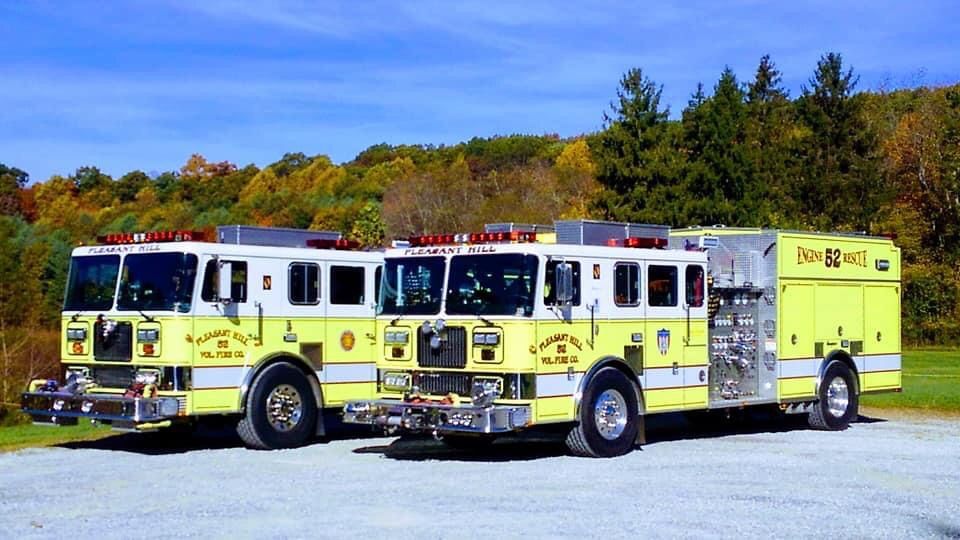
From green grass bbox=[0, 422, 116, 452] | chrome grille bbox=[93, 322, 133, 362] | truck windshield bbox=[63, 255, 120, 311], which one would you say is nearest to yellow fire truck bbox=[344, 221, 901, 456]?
chrome grille bbox=[93, 322, 133, 362]

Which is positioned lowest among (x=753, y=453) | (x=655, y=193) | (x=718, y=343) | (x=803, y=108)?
(x=753, y=453)

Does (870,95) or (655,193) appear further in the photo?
(870,95)

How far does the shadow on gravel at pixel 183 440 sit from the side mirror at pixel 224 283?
175 centimetres

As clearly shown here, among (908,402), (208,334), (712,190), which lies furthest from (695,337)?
(712,190)

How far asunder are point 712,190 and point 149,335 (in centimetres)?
3925

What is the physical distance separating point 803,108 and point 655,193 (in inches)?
517

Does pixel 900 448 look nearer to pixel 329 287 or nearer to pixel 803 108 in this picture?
pixel 329 287

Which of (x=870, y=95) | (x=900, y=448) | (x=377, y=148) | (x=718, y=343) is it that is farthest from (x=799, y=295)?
Result: (x=377, y=148)

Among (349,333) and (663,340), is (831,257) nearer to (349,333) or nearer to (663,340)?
(663,340)

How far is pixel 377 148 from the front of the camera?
106 m

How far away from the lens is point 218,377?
16.3 m

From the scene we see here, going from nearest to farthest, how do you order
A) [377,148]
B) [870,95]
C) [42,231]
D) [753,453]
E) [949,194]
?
[753,453], [949,194], [870,95], [42,231], [377,148]

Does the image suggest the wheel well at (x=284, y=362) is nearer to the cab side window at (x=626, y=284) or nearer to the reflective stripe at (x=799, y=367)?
the cab side window at (x=626, y=284)

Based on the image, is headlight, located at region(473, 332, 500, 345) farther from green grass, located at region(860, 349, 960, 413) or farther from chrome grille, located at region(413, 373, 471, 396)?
green grass, located at region(860, 349, 960, 413)
